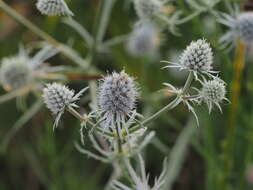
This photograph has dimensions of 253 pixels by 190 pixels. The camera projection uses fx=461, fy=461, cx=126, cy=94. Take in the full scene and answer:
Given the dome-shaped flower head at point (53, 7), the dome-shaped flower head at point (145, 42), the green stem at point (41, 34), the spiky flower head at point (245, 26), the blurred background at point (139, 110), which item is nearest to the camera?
the dome-shaped flower head at point (53, 7)

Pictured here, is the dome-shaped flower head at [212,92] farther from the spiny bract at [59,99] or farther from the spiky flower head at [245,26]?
the spiky flower head at [245,26]

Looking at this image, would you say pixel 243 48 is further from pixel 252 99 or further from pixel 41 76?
pixel 41 76

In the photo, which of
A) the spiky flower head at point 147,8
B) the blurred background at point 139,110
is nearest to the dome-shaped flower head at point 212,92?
the spiky flower head at point 147,8

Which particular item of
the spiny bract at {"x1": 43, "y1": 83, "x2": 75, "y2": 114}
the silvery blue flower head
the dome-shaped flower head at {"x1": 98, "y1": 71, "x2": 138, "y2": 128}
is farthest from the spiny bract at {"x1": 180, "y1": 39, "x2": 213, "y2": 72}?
the silvery blue flower head

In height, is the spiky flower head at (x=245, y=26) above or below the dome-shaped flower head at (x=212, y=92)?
above

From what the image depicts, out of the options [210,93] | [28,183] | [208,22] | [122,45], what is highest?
[208,22]

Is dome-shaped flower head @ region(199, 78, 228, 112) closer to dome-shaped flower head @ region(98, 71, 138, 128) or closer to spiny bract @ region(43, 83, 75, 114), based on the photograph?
dome-shaped flower head @ region(98, 71, 138, 128)

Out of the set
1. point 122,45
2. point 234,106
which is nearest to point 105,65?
point 122,45
